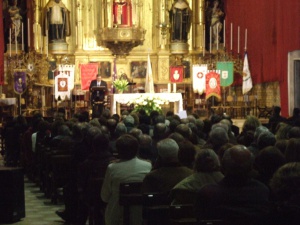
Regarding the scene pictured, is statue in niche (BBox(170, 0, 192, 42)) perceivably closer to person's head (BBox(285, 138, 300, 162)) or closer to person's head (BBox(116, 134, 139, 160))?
person's head (BBox(116, 134, 139, 160))

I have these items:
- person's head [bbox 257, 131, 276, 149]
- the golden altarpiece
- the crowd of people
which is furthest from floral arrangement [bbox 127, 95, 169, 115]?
person's head [bbox 257, 131, 276, 149]

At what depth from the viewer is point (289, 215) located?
384cm

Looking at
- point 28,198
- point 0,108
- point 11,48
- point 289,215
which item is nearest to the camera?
point 289,215

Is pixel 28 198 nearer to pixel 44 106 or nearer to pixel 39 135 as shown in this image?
pixel 39 135

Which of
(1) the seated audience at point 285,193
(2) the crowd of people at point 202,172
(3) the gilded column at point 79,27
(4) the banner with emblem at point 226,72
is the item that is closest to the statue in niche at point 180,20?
(3) the gilded column at point 79,27

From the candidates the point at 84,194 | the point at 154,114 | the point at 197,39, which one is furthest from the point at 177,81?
the point at 84,194

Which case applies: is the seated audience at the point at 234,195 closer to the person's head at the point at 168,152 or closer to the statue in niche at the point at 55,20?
the person's head at the point at 168,152

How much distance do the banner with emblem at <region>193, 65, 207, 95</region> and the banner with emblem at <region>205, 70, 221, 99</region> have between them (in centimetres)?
45

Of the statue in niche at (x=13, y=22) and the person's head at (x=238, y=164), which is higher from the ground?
the statue in niche at (x=13, y=22)

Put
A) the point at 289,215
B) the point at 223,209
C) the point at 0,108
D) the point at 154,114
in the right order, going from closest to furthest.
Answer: the point at 289,215 → the point at 223,209 → the point at 154,114 → the point at 0,108

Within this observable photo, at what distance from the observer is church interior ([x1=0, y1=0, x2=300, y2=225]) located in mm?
21906

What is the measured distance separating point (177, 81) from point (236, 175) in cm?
1861

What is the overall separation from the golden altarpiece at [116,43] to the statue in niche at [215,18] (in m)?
0.36

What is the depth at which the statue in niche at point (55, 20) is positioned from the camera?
2400cm
